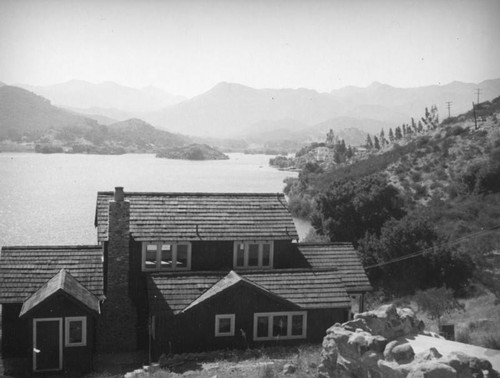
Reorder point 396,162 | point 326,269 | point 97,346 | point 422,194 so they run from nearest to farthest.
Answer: point 97,346
point 326,269
point 422,194
point 396,162

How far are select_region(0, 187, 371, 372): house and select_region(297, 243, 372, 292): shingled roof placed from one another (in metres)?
0.58

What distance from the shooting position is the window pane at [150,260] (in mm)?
25436

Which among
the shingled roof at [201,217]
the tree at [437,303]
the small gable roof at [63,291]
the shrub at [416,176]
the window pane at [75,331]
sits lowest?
the tree at [437,303]

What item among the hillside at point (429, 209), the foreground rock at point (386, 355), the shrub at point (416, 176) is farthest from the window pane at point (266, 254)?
the shrub at point (416, 176)

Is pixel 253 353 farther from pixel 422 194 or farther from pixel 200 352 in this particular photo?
pixel 422 194

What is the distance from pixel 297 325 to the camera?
23.3m

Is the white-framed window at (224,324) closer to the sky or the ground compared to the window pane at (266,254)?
closer to the ground

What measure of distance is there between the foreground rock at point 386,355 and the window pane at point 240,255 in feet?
38.7

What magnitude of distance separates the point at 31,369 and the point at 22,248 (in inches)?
224

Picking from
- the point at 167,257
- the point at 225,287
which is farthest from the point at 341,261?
the point at 167,257

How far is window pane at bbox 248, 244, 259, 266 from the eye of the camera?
27016 millimetres

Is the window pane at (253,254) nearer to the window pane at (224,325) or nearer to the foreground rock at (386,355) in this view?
the window pane at (224,325)

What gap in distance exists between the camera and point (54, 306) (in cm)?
2128

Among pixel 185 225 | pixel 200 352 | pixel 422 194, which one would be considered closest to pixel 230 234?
pixel 185 225
